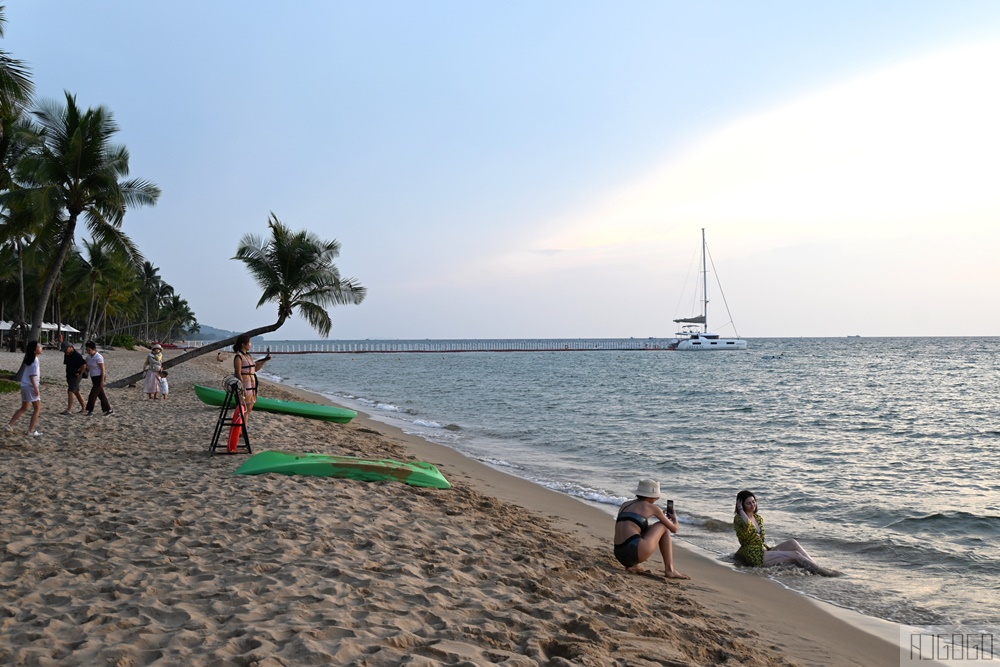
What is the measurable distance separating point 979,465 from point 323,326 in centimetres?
1691

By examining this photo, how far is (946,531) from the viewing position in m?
9.17

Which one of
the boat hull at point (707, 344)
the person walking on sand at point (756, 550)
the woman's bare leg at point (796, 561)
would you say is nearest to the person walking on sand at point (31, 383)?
the person walking on sand at point (756, 550)

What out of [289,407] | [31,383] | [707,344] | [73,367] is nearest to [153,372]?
[73,367]

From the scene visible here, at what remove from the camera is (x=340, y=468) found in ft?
27.9

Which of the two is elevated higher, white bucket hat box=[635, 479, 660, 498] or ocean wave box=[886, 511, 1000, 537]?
white bucket hat box=[635, 479, 660, 498]

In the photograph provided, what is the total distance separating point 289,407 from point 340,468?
7218 mm

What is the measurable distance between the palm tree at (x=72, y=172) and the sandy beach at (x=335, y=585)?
1190 centimetres

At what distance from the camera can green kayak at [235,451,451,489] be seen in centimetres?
837

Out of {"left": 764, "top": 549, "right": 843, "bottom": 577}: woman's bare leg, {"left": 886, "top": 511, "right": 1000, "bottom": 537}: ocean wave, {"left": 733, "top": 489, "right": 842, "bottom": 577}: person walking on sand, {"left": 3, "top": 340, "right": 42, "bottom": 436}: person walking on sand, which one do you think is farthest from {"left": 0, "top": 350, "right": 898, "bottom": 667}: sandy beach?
{"left": 886, "top": 511, "right": 1000, "bottom": 537}: ocean wave

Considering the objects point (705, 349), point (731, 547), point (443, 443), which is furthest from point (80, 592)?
point (705, 349)

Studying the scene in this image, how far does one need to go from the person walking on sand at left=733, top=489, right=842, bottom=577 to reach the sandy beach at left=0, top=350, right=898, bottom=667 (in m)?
0.33

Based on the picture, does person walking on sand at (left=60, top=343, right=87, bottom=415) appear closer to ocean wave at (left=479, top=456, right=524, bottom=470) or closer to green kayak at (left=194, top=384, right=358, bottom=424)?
green kayak at (left=194, top=384, right=358, bottom=424)

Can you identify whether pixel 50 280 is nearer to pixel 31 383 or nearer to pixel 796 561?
pixel 31 383

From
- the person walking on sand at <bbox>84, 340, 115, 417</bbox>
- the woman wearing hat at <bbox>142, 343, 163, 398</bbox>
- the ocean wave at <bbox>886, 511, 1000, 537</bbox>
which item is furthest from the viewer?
the woman wearing hat at <bbox>142, 343, 163, 398</bbox>
